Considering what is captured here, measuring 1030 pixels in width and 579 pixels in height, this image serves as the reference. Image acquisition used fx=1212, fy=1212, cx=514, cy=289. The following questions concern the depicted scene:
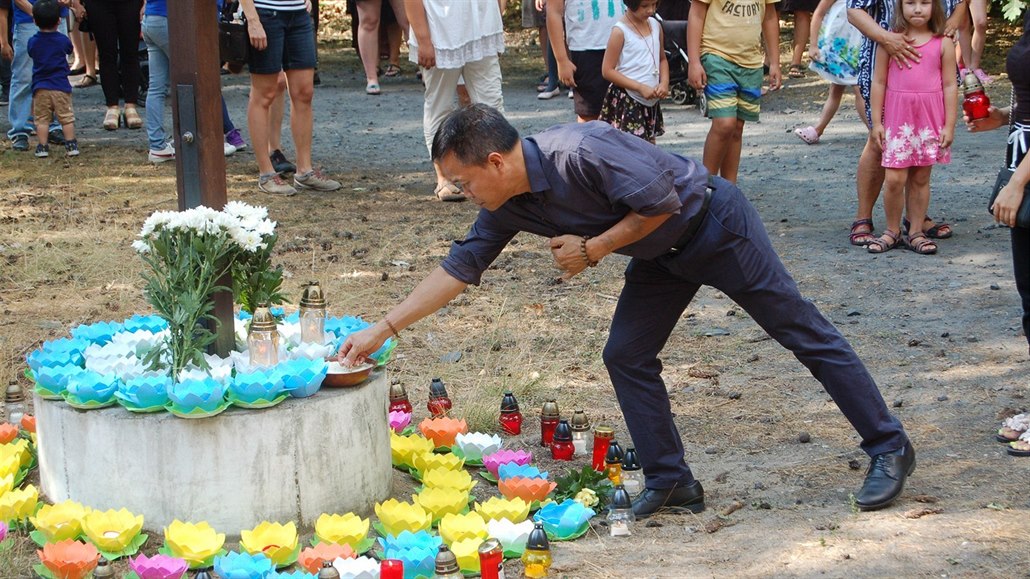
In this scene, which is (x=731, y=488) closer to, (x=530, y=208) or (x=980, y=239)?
(x=530, y=208)

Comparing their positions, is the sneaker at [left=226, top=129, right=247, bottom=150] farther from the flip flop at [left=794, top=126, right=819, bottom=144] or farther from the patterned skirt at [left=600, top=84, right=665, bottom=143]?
the flip flop at [left=794, top=126, right=819, bottom=144]

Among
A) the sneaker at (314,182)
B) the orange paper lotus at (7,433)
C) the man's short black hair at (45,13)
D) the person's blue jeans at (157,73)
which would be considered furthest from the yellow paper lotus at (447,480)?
the man's short black hair at (45,13)

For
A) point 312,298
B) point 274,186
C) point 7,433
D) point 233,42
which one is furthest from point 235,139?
point 312,298

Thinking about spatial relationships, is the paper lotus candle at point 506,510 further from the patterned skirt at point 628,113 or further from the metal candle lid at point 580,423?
the patterned skirt at point 628,113

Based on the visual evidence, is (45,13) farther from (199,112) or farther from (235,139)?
(199,112)

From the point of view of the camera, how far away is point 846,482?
4.71 m

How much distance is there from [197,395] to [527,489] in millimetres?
1309

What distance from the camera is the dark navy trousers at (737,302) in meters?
4.10

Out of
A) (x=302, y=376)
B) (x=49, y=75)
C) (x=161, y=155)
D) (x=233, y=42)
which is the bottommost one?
(x=161, y=155)

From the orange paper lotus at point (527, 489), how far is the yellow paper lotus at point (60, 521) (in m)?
1.51

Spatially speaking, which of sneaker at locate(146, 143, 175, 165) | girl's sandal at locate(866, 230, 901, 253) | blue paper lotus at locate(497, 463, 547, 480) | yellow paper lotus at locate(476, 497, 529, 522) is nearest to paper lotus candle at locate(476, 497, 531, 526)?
yellow paper lotus at locate(476, 497, 529, 522)

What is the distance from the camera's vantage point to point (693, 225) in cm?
406

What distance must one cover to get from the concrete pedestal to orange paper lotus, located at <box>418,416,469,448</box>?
0.86 metres

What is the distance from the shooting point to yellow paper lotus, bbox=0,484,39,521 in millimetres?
4285
